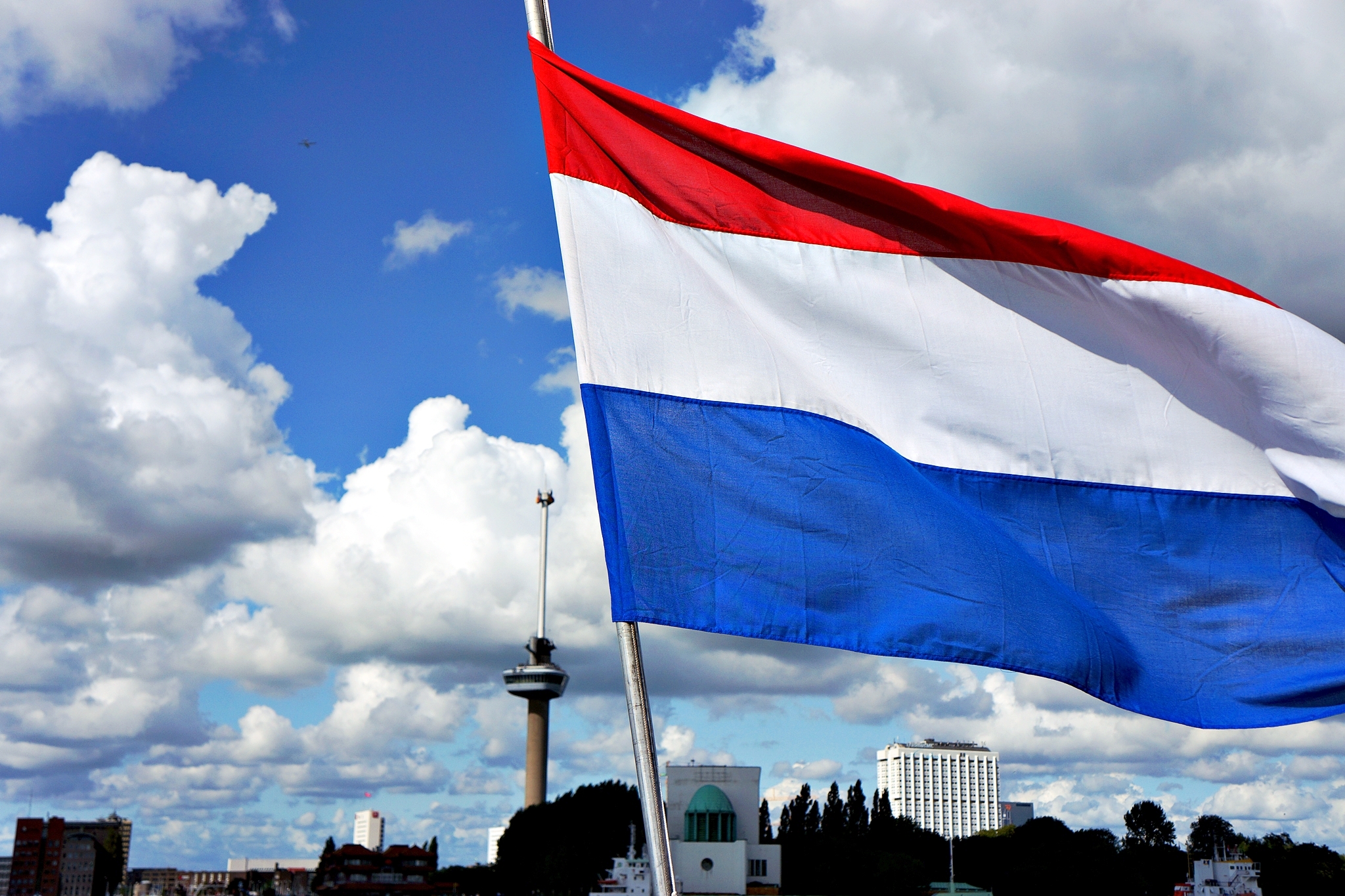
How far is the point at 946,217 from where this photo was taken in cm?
871

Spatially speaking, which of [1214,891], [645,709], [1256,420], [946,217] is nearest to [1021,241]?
[946,217]

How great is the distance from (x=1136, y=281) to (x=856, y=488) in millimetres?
2528

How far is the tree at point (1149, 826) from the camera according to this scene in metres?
138

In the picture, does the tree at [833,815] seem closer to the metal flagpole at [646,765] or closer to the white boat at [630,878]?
the white boat at [630,878]

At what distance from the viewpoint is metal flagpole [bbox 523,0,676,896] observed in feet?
20.8

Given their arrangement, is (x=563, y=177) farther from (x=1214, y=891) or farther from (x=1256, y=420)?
(x=1214, y=891)

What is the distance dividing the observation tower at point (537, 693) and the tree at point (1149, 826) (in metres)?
63.8

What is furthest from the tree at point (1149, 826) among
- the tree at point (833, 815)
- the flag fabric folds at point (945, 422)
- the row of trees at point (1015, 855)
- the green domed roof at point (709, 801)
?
the flag fabric folds at point (945, 422)

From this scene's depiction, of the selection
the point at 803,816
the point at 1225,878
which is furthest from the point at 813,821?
the point at 1225,878

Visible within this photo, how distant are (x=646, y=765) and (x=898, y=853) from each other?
10169 centimetres

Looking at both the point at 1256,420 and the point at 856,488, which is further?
the point at 1256,420

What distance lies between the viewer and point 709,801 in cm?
8738

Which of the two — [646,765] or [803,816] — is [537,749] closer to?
[803,816]

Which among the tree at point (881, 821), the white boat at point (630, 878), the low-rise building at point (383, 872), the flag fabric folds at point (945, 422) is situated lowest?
the low-rise building at point (383, 872)
